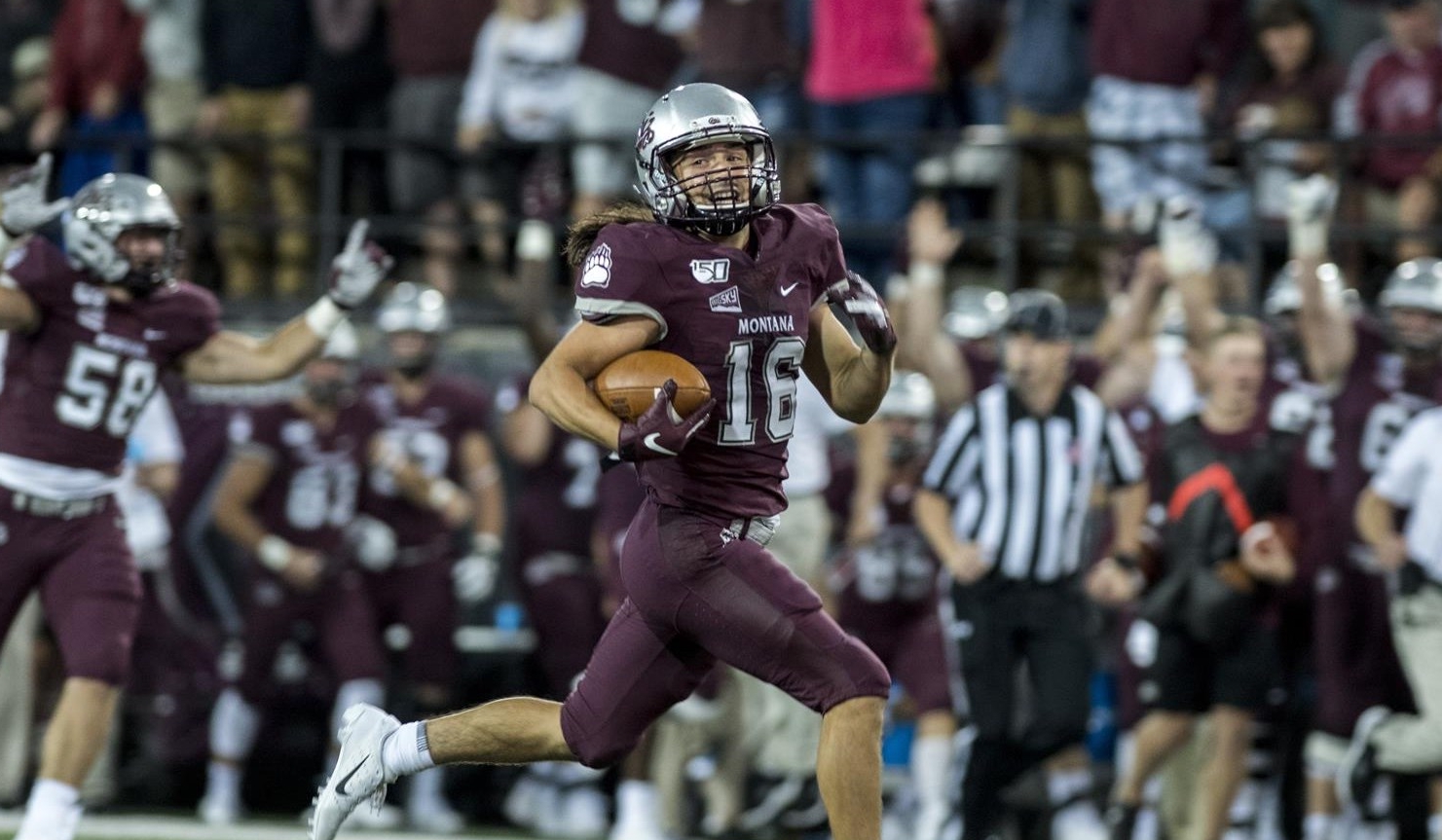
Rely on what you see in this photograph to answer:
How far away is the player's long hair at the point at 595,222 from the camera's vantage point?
5492mm

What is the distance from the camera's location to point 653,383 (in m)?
5.11

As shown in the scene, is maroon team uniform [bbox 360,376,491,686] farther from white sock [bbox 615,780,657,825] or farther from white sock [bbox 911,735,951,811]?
white sock [bbox 911,735,951,811]

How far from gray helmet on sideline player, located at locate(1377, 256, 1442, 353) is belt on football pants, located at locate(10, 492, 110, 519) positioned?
4.08 m

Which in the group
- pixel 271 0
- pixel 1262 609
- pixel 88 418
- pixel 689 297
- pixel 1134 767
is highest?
pixel 271 0

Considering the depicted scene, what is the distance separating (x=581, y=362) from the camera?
17.1 ft

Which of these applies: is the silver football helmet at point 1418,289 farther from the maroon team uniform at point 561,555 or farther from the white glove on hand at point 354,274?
the white glove on hand at point 354,274

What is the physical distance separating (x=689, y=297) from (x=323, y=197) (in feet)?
18.8

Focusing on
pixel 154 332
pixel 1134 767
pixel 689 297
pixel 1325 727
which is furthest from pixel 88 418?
pixel 1325 727

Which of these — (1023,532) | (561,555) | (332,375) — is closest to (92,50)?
(332,375)

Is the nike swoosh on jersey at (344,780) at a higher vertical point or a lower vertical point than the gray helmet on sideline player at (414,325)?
lower

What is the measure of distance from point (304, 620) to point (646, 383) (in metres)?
4.44

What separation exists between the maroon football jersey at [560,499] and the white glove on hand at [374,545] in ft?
1.61

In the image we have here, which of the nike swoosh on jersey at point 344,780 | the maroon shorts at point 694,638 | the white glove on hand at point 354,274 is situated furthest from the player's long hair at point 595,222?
the white glove on hand at point 354,274

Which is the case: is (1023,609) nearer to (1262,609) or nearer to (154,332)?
(1262,609)
